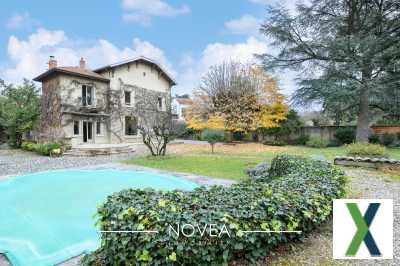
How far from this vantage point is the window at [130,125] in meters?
22.3

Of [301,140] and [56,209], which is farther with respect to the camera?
[301,140]

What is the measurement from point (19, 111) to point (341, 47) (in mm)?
22098

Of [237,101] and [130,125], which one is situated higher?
[237,101]

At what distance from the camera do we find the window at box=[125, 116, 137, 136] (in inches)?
877

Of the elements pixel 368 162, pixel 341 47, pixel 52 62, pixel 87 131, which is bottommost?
pixel 368 162

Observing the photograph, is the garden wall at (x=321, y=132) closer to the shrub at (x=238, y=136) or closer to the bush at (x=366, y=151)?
the shrub at (x=238, y=136)

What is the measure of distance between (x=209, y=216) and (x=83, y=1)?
12.5 m

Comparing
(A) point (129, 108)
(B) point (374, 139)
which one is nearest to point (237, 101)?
(A) point (129, 108)

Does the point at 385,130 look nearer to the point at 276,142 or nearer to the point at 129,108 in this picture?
the point at 276,142

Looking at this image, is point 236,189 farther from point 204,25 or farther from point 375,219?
point 204,25

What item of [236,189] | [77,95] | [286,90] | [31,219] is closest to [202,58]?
[286,90]

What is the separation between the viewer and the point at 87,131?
63.7ft

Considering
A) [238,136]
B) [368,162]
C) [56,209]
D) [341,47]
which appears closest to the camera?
[56,209]

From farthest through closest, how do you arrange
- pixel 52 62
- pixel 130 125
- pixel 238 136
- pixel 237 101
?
1. pixel 238 136
2. pixel 130 125
3. pixel 237 101
4. pixel 52 62
